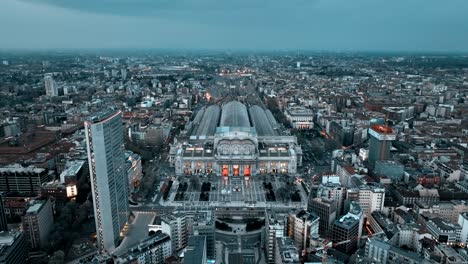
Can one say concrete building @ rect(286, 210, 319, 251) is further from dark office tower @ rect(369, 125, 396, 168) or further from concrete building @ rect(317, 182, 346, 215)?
dark office tower @ rect(369, 125, 396, 168)

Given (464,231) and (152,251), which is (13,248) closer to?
(152,251)

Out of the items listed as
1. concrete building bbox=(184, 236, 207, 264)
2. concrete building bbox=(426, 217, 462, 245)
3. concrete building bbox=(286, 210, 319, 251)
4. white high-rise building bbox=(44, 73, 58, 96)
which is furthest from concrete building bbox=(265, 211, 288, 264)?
white high-rise building bbox=(44, 73, 58, 96)

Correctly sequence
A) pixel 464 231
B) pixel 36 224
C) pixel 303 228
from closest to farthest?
1. pixel 303 228
2. pixel 36 224
3. pixel 464 231

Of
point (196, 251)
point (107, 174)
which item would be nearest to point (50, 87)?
point (107, 174)

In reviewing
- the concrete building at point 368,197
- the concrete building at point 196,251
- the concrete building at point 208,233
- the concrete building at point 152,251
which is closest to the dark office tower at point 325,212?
the concrete building at point 368,197

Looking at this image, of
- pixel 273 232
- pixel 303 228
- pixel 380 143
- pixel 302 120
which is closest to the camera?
pixel 273 232

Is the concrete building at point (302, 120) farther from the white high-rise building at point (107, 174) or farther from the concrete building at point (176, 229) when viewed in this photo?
the white high-rise building at point (107, 174)
